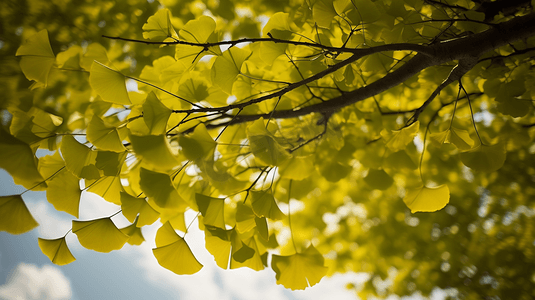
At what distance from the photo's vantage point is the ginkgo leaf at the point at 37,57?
15.9 inches

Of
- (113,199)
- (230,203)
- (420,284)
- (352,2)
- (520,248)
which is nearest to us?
(352,2)

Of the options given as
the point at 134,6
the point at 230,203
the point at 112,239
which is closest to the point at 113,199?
the point at 112,239

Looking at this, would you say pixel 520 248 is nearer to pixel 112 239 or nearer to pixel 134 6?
pixel 112 239

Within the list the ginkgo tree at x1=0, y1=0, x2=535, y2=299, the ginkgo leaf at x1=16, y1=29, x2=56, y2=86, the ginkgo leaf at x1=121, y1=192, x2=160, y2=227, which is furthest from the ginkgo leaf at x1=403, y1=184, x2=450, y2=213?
the ginkgo leaf at x1=16, y1=29, x2=56, y2=86

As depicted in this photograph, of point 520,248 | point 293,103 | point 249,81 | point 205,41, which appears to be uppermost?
point 205,41

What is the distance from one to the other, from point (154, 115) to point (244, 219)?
217 millimetres

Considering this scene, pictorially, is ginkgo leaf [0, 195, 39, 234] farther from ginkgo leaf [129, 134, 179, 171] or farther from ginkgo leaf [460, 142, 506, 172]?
ginkgo leaf [460, 142, 506, 172]

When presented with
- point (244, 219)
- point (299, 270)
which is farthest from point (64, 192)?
point (299, 270)

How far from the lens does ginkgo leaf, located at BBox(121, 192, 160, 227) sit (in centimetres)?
36

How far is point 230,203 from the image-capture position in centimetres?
78

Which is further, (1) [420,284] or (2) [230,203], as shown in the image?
(1) [420,284]

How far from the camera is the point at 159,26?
37 centimetres

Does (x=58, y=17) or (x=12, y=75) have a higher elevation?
(x=58, y=17)

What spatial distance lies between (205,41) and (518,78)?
591 millimetres
